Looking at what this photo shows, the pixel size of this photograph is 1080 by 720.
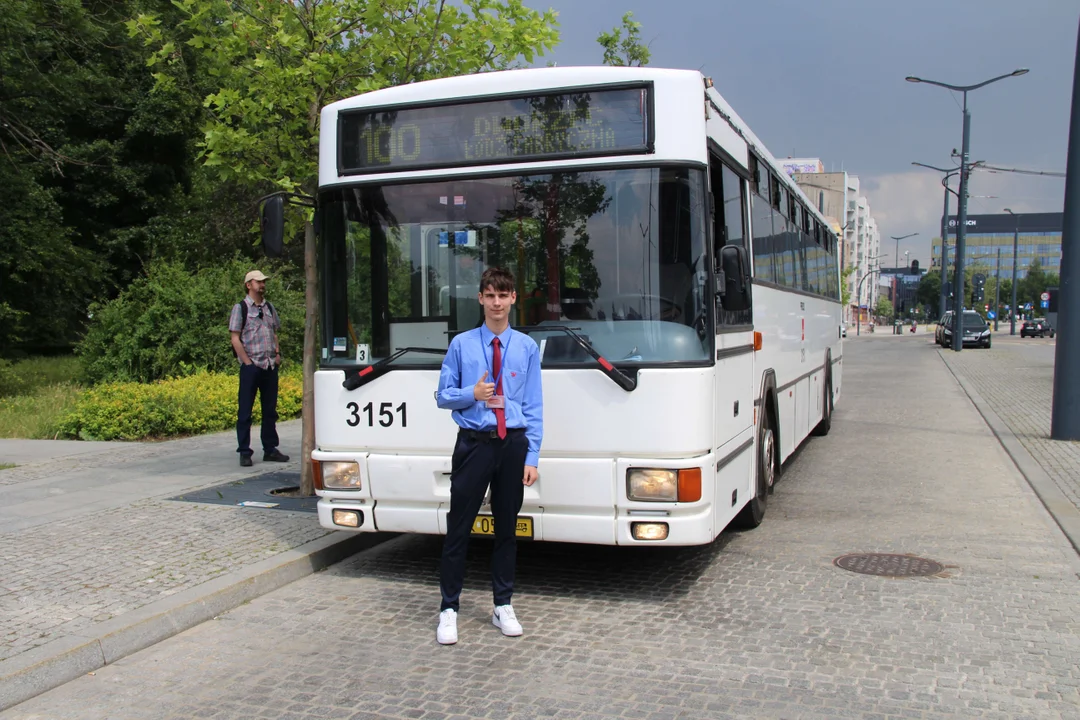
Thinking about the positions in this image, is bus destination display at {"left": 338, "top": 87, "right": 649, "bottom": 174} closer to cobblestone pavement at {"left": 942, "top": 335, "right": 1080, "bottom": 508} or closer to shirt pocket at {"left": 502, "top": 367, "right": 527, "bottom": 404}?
shirt pocket at {"left": 502, "top": 367, "right": 527, "bottom": 404}

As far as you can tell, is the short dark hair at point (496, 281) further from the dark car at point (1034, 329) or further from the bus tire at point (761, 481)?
the dark car at point (1034, 329)

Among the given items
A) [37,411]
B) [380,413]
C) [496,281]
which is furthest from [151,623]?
[37,411]

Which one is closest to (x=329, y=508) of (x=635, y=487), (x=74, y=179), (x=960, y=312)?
(x=635, y=487)

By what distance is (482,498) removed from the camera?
5219 mm

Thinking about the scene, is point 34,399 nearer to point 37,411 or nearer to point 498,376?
point 37,411

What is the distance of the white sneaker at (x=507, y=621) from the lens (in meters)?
5.18

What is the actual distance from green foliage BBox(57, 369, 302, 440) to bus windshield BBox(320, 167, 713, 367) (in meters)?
7.53

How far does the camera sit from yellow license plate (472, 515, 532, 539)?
574 centimetres

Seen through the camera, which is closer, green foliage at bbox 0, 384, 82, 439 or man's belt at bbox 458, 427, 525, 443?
man's belt at bbox 458, 427, 525, 443

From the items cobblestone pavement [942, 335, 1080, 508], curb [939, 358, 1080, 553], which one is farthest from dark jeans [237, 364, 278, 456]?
cobblestone pavement [942, 335, 1080, 508]

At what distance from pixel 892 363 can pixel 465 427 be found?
3125 cm

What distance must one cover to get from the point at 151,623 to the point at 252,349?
5229mm

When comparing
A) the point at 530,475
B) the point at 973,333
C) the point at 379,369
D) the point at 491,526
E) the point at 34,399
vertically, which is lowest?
the point at 973,333

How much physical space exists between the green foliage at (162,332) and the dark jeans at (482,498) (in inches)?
492
